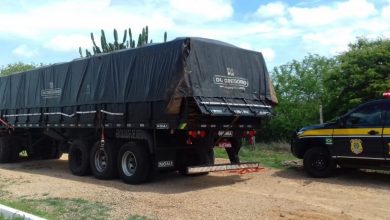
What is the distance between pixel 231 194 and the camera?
9938 mm

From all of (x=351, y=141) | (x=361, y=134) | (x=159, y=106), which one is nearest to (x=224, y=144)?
(x=159, y=106)

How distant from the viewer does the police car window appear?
11.1 m

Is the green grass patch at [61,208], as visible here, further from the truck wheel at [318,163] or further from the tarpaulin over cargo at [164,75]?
the truck wheel at [318,163]

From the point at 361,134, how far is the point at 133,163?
526 cm

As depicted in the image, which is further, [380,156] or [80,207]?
[380,156]

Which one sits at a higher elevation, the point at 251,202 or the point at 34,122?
the point at 34,122

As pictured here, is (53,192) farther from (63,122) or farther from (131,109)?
(63,122)

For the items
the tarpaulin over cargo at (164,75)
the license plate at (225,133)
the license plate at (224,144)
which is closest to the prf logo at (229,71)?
the tarpaulin over cargo at (164,75)

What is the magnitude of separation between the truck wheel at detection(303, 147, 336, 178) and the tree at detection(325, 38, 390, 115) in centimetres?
369

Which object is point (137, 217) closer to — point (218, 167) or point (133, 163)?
point (218, 167)

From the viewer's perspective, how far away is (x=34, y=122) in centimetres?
1553

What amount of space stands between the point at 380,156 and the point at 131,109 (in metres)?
5.66

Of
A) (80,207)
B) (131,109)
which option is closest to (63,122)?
(131,109)

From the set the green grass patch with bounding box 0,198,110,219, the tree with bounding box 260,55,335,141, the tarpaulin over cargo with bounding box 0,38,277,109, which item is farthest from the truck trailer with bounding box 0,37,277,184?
the tree with bounding box 260,55,335,141
